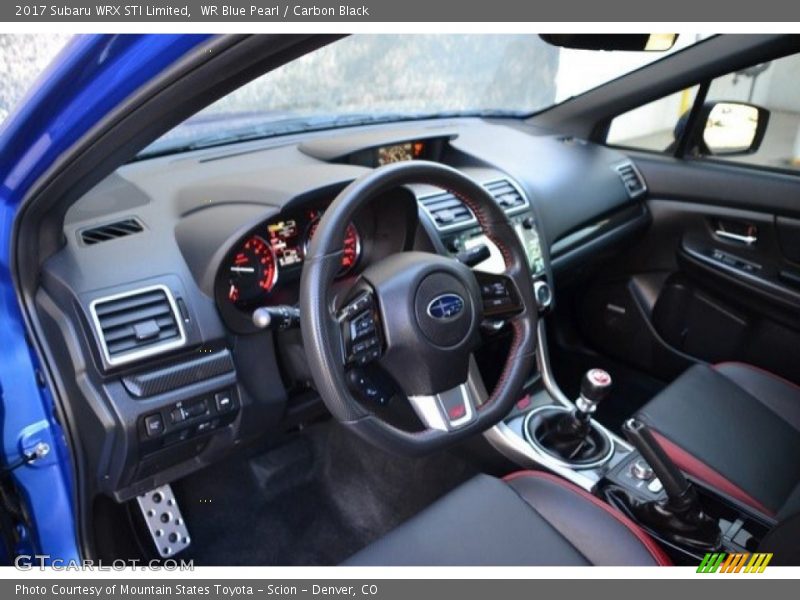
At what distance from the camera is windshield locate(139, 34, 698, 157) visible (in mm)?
1946

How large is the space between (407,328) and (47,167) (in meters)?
0.66

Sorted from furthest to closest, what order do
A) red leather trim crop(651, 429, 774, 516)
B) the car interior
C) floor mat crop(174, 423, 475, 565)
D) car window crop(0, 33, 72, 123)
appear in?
floor mat crop(174, 423, 475, 565) < red leather trim crop(651, 429, 774, 516) < the car interior < car window crop(0, 33, 72, 123)

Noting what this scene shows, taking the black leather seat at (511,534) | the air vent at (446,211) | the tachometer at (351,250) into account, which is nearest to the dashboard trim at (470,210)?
the air vent at (446,211)

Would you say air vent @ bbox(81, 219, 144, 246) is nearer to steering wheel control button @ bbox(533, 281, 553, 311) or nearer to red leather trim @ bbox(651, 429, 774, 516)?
steering wheel control button @ bbox(533, 281, 553, 311)

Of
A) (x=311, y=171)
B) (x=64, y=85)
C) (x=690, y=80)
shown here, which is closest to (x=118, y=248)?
(x=311, y=171)

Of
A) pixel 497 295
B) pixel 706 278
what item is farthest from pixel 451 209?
pixel 706 278

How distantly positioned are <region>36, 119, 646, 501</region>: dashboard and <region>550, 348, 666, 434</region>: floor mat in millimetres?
768

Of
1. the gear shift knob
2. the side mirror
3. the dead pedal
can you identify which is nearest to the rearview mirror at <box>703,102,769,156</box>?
the side mirror

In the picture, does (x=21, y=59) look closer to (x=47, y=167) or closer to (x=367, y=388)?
(x=47, y=167)

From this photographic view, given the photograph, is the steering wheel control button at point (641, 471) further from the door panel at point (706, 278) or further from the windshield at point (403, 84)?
the windshield at point (403, 84)

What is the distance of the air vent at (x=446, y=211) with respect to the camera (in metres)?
1.82

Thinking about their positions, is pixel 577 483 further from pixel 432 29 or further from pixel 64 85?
pixel 64 85

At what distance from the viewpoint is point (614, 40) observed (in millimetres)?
1603

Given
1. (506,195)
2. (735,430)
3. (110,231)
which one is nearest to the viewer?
(110,231)
